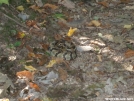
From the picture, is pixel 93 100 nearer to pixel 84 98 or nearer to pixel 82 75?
pixel 84 98

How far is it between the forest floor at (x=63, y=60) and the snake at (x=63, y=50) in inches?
3.2

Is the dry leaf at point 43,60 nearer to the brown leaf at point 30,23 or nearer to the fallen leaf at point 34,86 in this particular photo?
the fallen leaf at point 34,86

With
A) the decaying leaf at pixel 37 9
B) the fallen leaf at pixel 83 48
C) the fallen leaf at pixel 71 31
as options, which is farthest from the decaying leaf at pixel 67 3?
the fallen leaf at pixel 83 48

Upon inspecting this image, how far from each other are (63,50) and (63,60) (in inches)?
6.9

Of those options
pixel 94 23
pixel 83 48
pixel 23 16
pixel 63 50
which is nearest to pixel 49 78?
pixel 63 50

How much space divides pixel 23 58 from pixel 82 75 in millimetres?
983

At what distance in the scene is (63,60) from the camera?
4.86m

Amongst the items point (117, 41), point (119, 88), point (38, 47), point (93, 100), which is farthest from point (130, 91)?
point (38, 47)

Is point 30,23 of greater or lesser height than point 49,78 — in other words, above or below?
above

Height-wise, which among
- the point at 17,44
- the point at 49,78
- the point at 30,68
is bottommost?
the point at 49,78

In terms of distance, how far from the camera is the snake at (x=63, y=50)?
4887 mm

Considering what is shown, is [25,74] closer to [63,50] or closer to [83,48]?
[63,50]

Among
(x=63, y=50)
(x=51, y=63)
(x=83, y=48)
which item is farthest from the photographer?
(x=83, y=48)

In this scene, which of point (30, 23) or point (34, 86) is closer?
point (34, 86)
